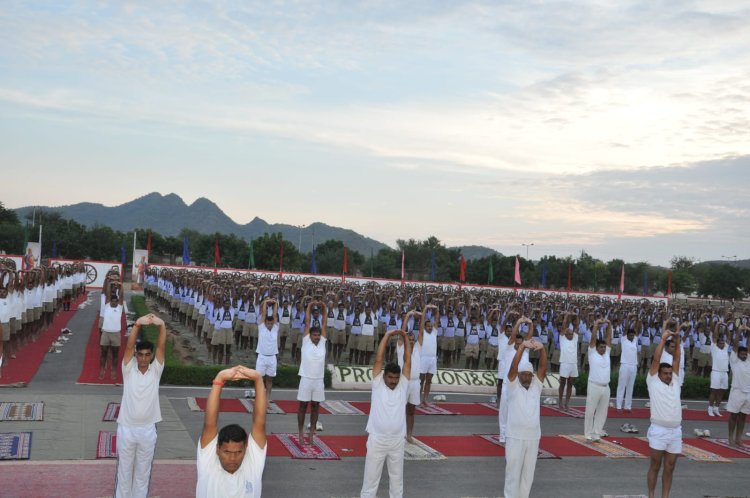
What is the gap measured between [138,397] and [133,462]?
675mm

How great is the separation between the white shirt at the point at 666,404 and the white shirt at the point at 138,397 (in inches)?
255

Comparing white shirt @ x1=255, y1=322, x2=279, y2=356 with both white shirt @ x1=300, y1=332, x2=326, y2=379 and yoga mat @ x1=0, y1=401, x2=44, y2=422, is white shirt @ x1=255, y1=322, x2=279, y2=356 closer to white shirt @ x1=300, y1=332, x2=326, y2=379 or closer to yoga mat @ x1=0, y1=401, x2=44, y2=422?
white shirt @ x1=300, y1=332, x2=326, y2=379

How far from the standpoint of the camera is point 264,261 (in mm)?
77750

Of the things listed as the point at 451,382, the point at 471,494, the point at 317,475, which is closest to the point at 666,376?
the point at 471,494

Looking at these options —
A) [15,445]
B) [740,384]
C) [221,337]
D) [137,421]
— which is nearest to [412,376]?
[137,421]

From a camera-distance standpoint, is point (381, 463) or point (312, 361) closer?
point (381, 463)

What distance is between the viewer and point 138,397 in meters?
7.71

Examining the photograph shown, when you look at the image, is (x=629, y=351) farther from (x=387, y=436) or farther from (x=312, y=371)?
(x=387, y=436)

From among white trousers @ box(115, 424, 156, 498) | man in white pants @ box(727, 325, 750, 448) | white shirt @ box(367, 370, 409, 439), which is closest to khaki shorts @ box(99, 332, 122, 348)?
white trousers @ box(115, 424, 156, 498)

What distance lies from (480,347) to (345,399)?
7.75 meters

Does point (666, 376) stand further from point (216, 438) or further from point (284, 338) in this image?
point (284, 338)

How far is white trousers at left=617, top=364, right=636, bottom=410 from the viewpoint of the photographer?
1742cm

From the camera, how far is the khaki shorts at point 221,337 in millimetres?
19556

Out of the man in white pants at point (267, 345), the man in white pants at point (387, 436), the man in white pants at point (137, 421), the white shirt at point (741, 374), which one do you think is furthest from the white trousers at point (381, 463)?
the white shirt at point (741, 374)
